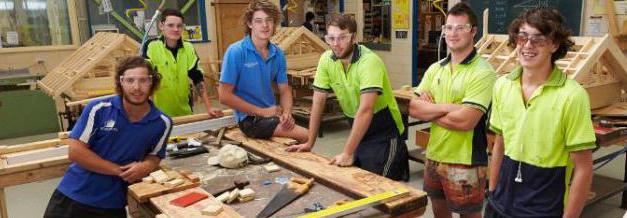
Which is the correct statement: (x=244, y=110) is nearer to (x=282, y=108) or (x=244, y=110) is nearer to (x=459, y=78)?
(x=282, y=108)

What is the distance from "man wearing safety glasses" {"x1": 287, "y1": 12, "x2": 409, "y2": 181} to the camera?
2539 millimetres

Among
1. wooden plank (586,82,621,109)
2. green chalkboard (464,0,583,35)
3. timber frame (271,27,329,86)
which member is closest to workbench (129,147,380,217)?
wooden plank (586,82,621,109)

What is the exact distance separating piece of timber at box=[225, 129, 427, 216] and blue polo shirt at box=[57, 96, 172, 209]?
678 mm

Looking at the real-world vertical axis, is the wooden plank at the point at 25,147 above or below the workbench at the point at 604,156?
above

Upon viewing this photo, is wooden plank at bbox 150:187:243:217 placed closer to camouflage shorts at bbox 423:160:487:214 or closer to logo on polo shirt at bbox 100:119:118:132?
logo on polo shirt at bbox 100:119:118:132

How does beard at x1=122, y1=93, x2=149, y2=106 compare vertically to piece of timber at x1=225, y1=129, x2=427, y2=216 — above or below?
above

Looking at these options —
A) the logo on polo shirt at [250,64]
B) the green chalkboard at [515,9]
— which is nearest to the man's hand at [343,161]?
the logo on polo shirt at [250,64]

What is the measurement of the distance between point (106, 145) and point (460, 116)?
1744 millimetres

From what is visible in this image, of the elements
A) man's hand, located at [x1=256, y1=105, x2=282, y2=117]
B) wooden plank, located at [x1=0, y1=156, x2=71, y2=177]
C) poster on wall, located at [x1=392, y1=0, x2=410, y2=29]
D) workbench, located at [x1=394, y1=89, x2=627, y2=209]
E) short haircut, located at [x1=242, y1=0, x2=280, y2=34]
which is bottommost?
workbench, located at [x1=394, y1=89, x2=627, y2=209]

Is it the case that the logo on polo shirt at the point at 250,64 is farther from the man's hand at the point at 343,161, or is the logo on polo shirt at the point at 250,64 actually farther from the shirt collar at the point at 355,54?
the man's hand at the point at 343,161

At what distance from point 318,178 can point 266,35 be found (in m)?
1.09

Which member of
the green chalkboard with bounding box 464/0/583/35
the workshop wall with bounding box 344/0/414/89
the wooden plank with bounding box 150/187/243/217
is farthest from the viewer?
the workshop wall with bounding box 344/0/414/89

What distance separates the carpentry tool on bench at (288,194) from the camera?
6.46 ft

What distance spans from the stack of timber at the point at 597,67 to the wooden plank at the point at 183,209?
111 inches
